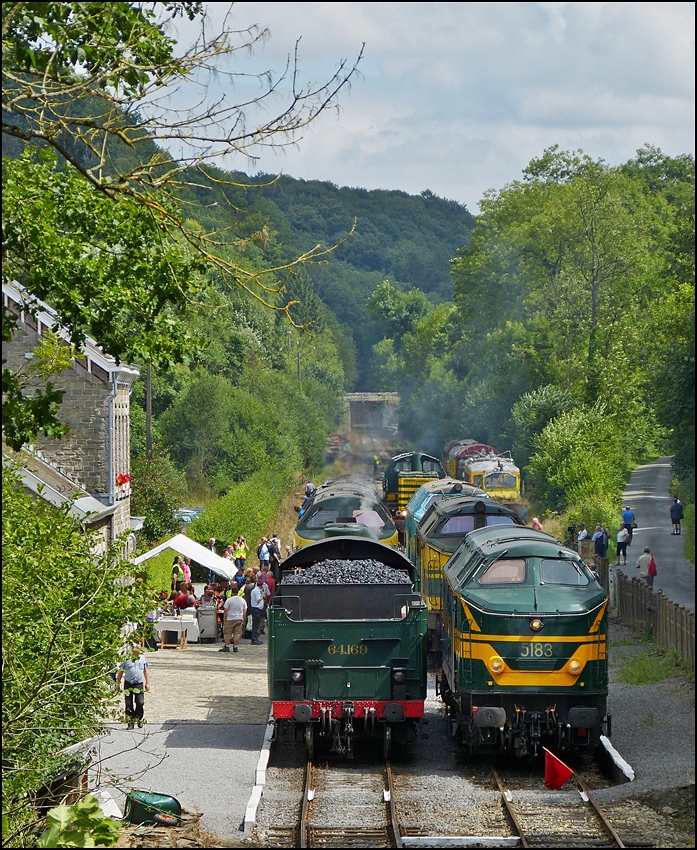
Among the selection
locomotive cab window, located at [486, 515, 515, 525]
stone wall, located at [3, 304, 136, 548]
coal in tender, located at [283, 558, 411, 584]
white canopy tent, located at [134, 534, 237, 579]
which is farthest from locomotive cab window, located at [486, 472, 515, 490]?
coal in tender, located at [283, 558, 411, 584]

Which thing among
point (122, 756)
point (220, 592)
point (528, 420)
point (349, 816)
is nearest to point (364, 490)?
point (220, 592)

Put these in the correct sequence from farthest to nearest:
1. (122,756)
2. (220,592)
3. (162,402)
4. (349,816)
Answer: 1. (162,402)
2. (220,592)
3. (122,756)
4. (349,816)

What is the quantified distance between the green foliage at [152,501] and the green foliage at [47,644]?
76.9 feet

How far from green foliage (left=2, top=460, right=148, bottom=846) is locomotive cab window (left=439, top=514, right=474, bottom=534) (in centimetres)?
816

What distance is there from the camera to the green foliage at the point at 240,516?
37.4m

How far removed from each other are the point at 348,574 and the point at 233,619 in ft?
30.7

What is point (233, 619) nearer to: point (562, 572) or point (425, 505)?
point (425, 505)

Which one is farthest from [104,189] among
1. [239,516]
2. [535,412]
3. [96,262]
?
[535,412]

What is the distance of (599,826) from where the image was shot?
12.0 metres

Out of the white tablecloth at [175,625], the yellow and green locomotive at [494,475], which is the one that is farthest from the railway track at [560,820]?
the yellow and green locomotive at [494,475]

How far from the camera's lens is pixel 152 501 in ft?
123

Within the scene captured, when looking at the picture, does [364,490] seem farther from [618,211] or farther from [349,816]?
[618,211]

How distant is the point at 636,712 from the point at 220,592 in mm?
13504

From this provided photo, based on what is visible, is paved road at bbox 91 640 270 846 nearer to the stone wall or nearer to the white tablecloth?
the white tablecloth
